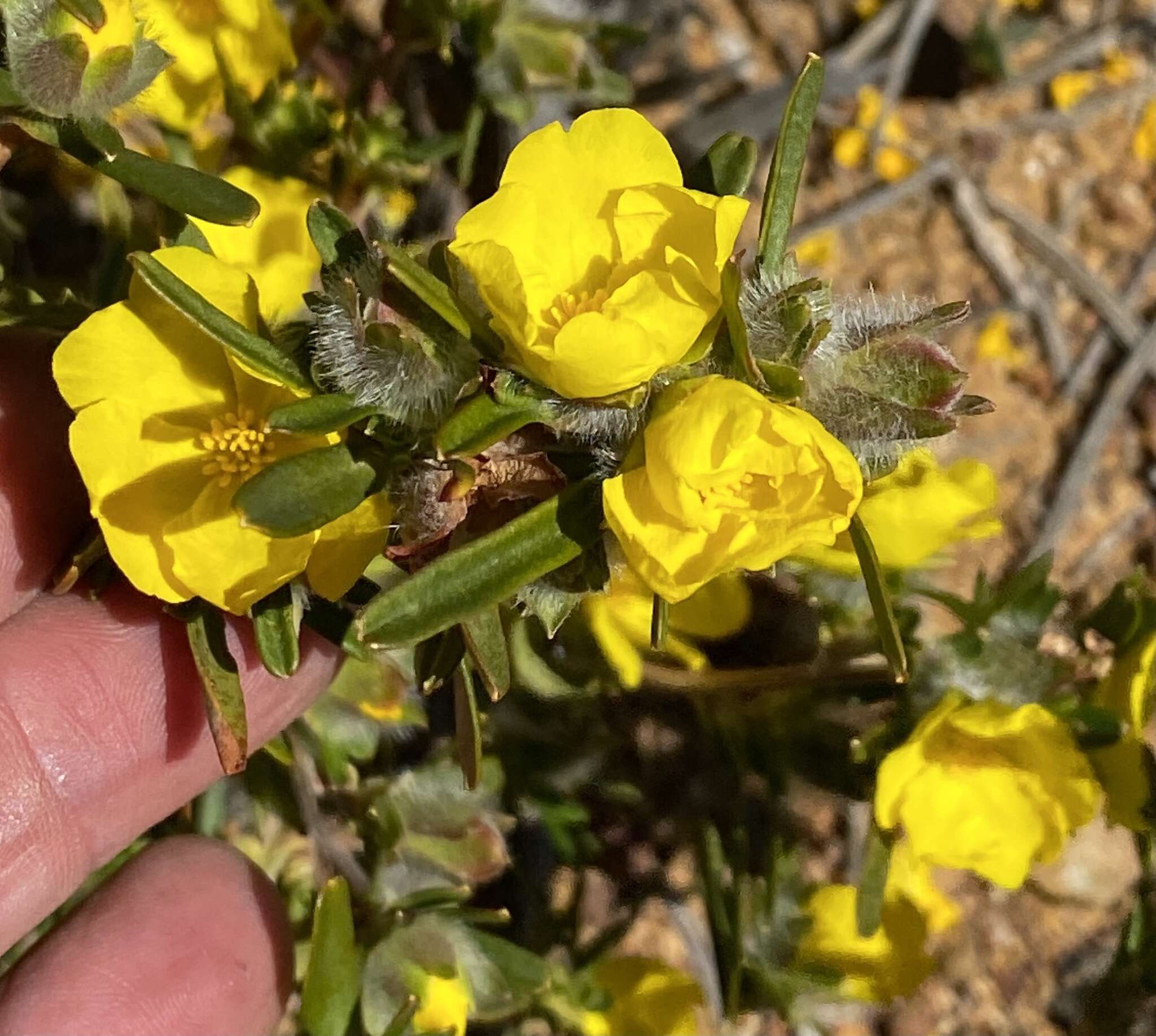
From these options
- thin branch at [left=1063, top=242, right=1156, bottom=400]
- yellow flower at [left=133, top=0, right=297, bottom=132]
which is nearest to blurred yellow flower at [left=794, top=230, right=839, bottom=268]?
thin branch at [left=1063, top=242, right=1156, bottom=400]

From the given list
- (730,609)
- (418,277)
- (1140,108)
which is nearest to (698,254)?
(418,277)

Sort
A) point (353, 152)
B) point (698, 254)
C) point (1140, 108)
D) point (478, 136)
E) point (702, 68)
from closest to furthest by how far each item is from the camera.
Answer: point (698, 254), point (353, 152), point (478, 136), point (702, 68), point (1140, 108)

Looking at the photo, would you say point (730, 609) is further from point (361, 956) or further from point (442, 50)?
point (442, 50)

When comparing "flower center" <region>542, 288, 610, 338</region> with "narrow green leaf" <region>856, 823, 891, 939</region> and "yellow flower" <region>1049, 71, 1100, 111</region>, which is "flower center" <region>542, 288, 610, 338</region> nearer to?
"narrow green leaf" <region>856, 823, 891, 939</region>

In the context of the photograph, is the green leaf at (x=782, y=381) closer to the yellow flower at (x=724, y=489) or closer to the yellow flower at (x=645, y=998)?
the yellow flower at (x=724, y=489)

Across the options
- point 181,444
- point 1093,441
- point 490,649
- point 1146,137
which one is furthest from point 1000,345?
Answer: point 181,444
